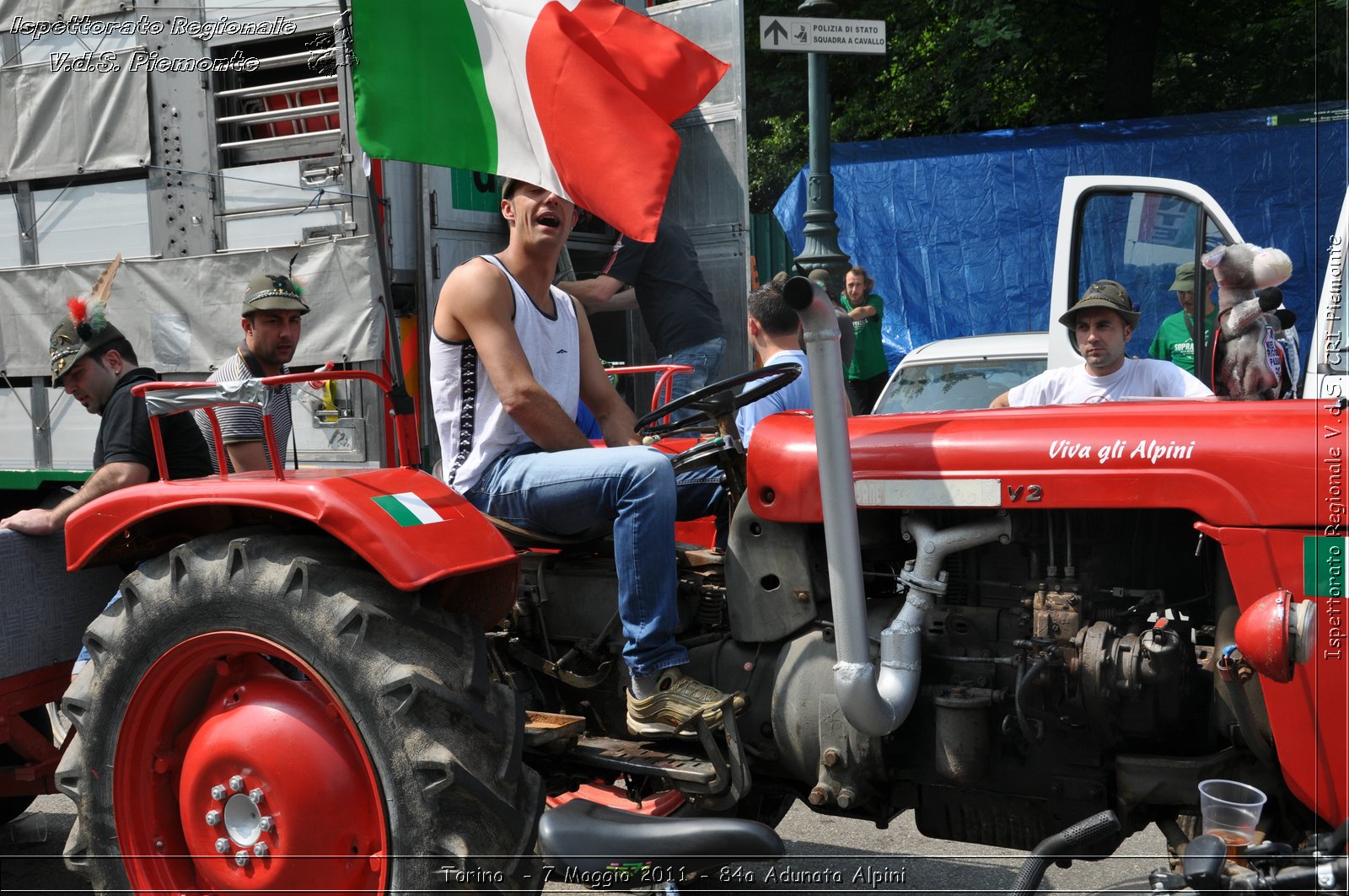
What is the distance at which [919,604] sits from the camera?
271cm

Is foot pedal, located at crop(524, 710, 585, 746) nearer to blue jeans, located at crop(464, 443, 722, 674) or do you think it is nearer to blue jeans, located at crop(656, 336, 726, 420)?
blue jeans, located at crop(464, 443, 722, 674)

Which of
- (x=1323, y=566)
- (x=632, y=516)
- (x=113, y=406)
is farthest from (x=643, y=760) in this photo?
(x=113, y=406)

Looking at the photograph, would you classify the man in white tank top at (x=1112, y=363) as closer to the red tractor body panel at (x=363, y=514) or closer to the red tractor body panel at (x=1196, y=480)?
the red tractor body panel at (x=1196, y=480)

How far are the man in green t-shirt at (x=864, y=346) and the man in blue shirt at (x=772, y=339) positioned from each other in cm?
396

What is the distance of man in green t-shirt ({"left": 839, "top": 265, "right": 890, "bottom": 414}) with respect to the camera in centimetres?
870

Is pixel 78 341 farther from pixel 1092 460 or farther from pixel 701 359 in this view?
pixel 701 359

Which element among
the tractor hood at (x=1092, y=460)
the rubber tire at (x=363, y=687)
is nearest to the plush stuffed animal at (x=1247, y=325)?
the tractor hood at (x=1092, y=460)

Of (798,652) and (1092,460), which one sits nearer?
(1092,460)

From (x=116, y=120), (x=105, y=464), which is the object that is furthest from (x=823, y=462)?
(x=116, y=120)

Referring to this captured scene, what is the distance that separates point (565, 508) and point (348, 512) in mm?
532

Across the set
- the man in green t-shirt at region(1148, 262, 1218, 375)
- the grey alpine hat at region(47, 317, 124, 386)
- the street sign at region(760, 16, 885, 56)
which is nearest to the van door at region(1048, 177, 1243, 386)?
the man in green t-shirt at region(1148, 262, 1218, 375)

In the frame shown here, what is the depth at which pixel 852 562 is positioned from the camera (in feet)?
8.45

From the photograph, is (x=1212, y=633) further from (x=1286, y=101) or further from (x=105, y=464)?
(x=1286, y=101)

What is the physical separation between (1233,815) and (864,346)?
6611 millimetres
